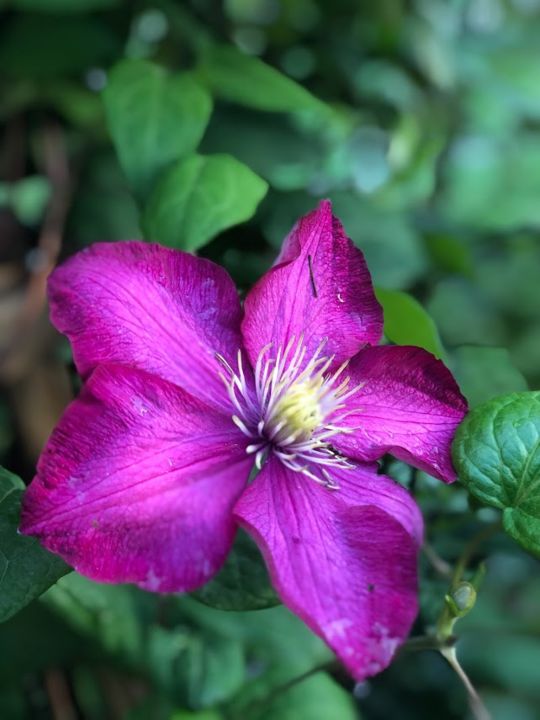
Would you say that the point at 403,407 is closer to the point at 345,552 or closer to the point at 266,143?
the point at 345,552

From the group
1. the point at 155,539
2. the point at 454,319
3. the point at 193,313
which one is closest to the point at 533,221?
the point at 454,319

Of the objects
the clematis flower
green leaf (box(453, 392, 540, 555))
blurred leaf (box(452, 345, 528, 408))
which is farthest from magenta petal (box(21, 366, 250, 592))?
blurred leaf (box(452, 345, 528, 408))

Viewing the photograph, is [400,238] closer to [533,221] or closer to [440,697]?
[533,221]

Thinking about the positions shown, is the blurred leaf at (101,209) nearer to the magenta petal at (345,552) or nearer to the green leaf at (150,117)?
Answer: the green leaf at (150,117)

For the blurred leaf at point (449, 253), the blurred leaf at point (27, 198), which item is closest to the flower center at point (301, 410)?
the blurred leaf at point (449, 253)

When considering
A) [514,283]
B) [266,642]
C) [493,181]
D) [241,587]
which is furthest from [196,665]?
[493,181]
